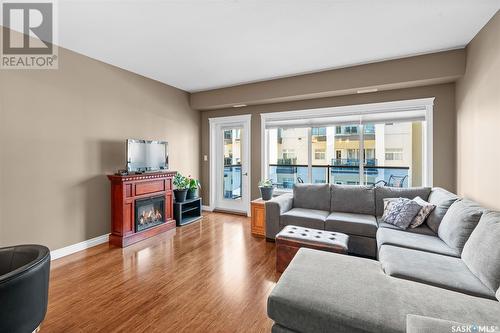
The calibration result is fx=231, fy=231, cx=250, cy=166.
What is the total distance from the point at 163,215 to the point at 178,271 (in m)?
1.70

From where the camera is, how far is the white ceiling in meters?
2.25

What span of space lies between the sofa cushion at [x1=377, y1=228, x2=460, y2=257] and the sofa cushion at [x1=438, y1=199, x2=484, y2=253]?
2.7 inches

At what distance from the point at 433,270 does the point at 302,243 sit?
45.7 inches

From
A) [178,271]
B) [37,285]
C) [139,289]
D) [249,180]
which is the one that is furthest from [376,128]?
[37,285]

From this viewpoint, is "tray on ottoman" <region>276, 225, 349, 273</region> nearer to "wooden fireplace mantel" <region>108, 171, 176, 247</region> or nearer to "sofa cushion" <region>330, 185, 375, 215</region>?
"sofa cushion" <region>330, 185, 375, 215</region>

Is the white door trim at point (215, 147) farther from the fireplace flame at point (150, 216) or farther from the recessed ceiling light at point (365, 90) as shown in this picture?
the recessed ceiling light at point (365, 90)

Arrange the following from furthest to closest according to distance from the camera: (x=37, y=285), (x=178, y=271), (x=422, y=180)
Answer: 1. (x=422, y=180)
2. (x=178, y=271)
3. (x=37, y=285)

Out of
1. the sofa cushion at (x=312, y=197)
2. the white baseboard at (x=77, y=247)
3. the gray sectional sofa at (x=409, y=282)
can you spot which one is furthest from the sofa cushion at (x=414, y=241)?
the white baseboard at (x=77, y=247)

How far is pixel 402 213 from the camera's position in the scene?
2844mm

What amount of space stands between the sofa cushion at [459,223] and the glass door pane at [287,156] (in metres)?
2.55

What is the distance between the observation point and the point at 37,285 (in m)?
1.37

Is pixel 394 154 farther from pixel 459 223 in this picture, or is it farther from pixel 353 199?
pixel 459 223

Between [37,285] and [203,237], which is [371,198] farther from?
[37,285]

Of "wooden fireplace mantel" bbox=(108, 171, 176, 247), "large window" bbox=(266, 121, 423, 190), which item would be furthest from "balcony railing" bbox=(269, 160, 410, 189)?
"wooden fireplace mantel" bbox=(108, 171, 176, 247)
